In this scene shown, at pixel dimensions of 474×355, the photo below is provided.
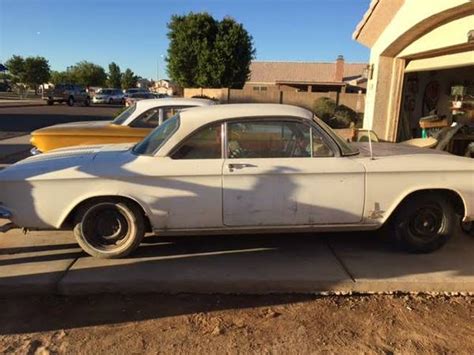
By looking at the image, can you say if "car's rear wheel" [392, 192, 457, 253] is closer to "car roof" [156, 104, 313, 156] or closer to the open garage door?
"car roof" [156, 104, 313, 156]

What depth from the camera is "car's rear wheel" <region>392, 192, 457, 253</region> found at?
501 centimetres

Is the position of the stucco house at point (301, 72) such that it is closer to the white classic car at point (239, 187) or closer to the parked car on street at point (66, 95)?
the parked car on street at point (66, 95)

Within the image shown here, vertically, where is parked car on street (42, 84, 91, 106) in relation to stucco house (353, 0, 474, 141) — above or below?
below

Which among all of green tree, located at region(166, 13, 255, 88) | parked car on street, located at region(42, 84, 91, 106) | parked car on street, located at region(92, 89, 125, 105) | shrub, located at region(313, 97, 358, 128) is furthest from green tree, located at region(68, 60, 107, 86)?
shrub, located at region(313, 97, 358, 128)

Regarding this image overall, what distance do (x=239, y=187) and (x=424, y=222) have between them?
1932 millimetres

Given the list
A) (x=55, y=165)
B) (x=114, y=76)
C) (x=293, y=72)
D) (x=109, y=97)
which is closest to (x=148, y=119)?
(x=55, y=165)

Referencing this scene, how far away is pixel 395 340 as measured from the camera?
3.66 metres

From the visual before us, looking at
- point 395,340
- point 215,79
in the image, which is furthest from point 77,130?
point 215,79

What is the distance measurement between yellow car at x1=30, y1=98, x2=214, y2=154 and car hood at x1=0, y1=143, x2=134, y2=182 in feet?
7.45

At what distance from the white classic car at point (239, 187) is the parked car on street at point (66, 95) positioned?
4141 cm

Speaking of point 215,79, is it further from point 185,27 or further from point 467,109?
point 467,109

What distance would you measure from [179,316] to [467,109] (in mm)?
10203

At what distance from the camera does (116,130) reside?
25.5 feet

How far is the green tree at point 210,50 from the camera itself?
31.2 m
